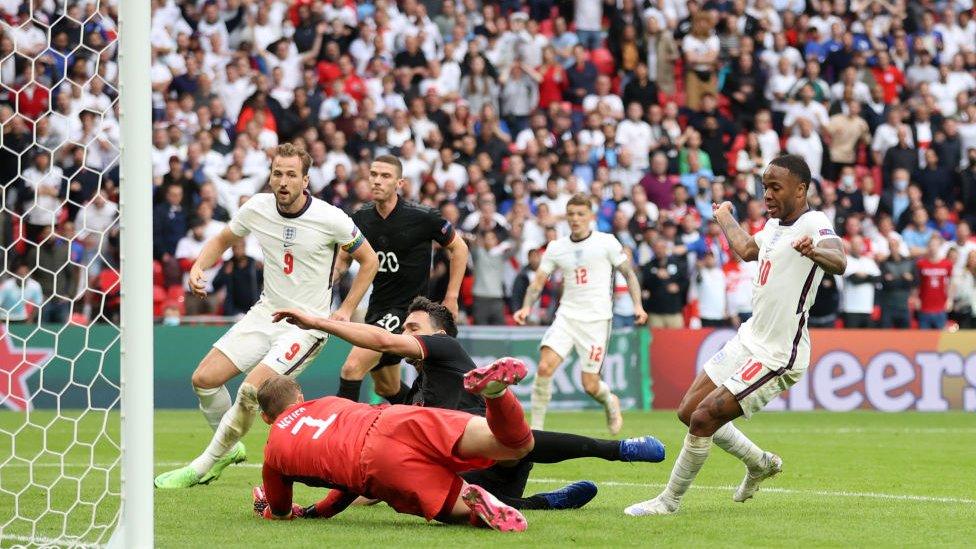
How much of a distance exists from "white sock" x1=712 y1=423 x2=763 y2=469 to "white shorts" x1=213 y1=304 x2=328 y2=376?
3.06 metres

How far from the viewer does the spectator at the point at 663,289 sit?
69.2ft

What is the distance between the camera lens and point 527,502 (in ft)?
28.7

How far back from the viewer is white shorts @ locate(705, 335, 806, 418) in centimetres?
873

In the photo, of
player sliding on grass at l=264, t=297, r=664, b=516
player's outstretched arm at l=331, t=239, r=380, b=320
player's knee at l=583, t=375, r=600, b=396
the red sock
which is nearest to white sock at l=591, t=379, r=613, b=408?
player's knee at l=583, t=375, r=600, b=396

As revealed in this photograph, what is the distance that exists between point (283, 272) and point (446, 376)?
261 cm

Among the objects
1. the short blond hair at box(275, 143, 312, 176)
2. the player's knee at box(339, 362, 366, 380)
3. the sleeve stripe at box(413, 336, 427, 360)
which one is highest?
the short blond hair at box(275, 143, 312, 176)

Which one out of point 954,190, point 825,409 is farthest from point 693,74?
point 825,409

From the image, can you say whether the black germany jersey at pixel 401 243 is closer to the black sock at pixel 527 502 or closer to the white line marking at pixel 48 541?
the black sock at pixel 527 502

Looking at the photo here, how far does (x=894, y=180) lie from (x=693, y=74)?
13.6 ft

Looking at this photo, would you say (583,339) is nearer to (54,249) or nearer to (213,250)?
(213,250)

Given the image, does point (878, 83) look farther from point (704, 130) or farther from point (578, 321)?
point (578, 321)

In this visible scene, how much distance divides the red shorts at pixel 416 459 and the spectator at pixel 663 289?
13.5m

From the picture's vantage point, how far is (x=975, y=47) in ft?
90.0

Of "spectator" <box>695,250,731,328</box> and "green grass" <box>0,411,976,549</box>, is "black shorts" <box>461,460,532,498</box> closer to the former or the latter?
"green grass" <box>0,411,976,549</box>
